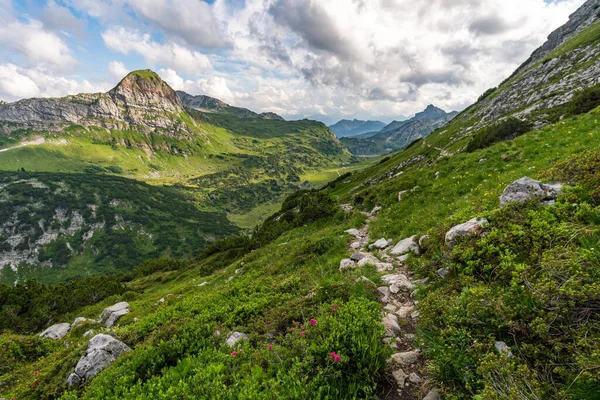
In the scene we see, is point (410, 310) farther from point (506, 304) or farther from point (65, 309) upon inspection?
point (65, 309)

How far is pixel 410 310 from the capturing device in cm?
827

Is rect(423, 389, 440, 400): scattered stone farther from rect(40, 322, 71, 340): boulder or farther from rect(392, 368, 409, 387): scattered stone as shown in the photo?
rect(40, 322, 71, 340): boulder

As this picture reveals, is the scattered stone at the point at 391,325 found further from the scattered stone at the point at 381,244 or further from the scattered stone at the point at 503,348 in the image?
the scattered stone at the point at 381,244

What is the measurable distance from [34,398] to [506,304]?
1457cm

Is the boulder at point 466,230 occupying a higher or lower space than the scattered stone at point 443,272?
higher

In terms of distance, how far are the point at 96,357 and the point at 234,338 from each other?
16.7ft

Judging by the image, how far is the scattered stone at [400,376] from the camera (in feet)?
18.6

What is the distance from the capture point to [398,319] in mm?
7895

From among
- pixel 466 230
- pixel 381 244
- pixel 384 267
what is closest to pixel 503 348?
pixel 466 230

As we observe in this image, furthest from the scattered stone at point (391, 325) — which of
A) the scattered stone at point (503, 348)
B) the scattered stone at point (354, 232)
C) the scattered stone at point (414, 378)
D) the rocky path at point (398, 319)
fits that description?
the scattered stone at point (354, 232)

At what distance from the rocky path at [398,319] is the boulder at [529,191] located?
4160 mm

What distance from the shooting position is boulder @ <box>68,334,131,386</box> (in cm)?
883

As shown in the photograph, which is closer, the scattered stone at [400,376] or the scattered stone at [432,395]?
the scattered stone at [432,395]

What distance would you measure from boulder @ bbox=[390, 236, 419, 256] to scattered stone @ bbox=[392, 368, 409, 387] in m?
6.88
